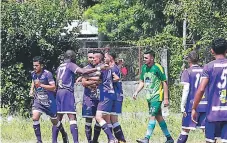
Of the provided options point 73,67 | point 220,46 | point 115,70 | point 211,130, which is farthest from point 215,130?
point 73,67

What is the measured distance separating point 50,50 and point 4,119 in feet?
10.8

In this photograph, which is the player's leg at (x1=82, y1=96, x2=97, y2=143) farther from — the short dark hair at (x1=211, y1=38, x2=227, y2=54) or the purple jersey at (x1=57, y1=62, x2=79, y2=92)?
the short dark hair at (x1=211, y1=38, x2=227, y2=54)

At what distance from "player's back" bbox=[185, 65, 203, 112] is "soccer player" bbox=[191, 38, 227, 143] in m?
2.78

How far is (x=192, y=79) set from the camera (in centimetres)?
1255

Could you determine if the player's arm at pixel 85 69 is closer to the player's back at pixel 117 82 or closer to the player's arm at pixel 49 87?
the player's arm at pixel 49 87

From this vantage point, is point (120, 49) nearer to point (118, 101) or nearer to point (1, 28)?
point (1, 28)

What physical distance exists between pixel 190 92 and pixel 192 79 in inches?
11.3

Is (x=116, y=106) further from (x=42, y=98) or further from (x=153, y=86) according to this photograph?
(x=42, y=98)

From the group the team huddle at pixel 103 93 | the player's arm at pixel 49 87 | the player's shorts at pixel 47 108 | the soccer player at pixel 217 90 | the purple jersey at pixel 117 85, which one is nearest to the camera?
the soccer player at pixel 217 90

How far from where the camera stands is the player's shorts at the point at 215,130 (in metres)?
9.63

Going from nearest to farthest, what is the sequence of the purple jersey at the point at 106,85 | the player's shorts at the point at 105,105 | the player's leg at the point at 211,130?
the player's leg at the point at 211,130 → the player's shorts at the point at 105,105 → the purple jersey at the point at 106,85

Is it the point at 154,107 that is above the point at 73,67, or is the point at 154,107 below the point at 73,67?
below

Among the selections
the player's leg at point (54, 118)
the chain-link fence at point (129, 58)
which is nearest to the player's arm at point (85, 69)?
the player's leg at point (54, 118)

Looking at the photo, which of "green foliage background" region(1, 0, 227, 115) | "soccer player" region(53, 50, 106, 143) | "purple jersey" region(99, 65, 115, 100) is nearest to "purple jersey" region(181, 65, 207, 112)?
"purple jersey" region(99, 65, 115, 100)
